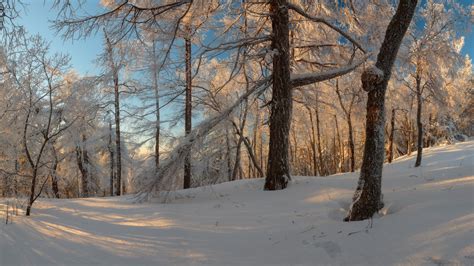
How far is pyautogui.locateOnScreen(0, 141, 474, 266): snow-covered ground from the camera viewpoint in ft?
11.2

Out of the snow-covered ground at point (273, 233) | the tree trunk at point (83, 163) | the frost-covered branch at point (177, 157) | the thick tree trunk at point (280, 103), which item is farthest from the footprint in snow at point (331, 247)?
the tree trunk at point (83, 163)

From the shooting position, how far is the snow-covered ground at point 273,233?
3419 millimetres

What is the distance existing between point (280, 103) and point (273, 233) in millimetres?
4232

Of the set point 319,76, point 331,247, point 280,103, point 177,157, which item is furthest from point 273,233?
point 319,76

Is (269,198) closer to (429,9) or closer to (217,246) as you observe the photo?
(217,246)

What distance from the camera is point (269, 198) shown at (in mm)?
7023

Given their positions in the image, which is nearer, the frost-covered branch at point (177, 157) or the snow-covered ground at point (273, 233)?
the snow-covered ground at point (273, 233)

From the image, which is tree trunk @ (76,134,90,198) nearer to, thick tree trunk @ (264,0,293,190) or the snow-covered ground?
the snow-covered ground

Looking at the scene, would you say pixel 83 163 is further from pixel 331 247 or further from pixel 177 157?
pixel 331 247

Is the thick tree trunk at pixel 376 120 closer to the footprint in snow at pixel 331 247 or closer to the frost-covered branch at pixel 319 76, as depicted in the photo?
the footprint in snow at pixel 331 247

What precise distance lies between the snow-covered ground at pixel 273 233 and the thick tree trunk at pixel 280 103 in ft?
4.20

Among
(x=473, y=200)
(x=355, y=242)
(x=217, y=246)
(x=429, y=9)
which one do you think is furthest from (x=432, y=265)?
(x=429, y=9)

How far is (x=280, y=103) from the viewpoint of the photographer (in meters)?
8.28

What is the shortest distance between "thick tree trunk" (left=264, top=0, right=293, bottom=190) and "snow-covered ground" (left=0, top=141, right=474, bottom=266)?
128 cm
